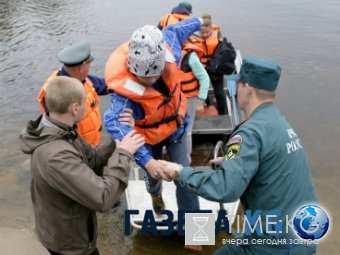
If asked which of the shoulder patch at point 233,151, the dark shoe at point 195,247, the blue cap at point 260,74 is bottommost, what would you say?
the dark shoe at point 195,247

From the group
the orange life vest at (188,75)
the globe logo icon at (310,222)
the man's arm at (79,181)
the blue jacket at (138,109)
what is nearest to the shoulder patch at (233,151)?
the globe logo icon at (310,222)

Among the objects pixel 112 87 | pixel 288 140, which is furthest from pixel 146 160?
pixel 288 140

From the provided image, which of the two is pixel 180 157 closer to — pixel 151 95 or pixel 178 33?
pixel 151 95

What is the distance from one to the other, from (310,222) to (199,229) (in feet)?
4.92

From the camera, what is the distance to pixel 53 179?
2131mm

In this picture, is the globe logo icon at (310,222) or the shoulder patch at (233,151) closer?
the shoulder patch at (233,151)

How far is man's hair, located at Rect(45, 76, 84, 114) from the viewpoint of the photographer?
219 centimetres

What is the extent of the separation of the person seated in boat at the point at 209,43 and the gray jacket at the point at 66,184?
340cm

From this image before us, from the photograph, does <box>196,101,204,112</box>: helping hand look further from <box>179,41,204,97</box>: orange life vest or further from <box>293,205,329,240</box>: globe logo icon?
<box>293,205,329,240</box>: globe logo icon

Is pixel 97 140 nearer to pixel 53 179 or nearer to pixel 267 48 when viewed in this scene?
pixel 53 179

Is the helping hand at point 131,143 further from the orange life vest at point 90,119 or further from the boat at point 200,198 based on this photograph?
the boat at point 200,198

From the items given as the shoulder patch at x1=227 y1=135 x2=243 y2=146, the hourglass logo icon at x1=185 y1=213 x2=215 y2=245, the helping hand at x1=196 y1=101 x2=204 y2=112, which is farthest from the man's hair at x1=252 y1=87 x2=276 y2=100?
the helping hand at x1=196 y1=101 x2=204 y2=112

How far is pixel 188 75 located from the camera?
16.1ft

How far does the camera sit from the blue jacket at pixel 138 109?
2.98 meters
